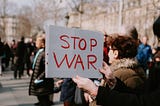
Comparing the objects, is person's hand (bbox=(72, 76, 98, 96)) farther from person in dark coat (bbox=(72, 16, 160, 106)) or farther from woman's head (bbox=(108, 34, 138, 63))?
woman's head (bbox=(108, 34, 138, 63))

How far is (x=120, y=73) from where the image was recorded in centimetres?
357

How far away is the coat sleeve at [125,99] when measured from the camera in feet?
8.25

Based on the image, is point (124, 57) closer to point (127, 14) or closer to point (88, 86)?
point (88, 86)

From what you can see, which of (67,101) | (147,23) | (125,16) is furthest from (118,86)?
(125,16)

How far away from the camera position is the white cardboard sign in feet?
10.4

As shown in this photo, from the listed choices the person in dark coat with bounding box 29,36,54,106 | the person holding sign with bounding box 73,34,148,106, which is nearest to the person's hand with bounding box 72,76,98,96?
the person holding sign with bounding box 73,34,148,106

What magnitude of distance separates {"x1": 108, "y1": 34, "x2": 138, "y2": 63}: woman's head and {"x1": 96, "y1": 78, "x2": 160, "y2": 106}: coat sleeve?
108 cm

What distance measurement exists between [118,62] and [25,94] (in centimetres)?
942

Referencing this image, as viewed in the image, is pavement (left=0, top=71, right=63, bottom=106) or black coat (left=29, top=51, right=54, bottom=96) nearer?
black coat (left=29, top=51, right=54, bottom=96)

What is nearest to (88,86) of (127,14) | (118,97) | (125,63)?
(118,97)

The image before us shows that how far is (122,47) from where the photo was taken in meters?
3.79

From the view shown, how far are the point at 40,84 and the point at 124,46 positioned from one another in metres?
4.33

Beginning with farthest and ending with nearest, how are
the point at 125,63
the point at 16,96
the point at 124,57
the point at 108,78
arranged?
the point at 16,96, the point at 124,57, the point at 125,63, the point at 108,78

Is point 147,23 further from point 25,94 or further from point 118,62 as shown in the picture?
point 118,62
